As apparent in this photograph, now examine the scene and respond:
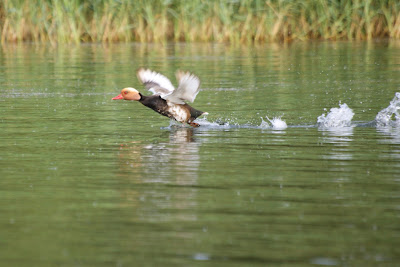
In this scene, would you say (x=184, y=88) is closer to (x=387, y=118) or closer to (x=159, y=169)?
(x=387, y=118)

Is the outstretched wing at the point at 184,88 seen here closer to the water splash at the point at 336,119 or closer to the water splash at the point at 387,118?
the water splash at the point at 336,119

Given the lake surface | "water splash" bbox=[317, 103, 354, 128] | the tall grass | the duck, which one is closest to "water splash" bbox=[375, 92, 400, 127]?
the lake surface

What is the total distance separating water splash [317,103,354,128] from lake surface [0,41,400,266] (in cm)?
2

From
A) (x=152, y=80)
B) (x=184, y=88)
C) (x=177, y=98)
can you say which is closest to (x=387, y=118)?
(x=184, y=88)

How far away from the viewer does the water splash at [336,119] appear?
1028 centimetres

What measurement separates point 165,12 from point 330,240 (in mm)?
23050

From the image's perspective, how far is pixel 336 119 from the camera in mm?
10336

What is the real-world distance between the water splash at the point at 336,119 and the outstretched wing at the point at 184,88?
1.68m

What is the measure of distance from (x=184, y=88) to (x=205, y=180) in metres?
3.76

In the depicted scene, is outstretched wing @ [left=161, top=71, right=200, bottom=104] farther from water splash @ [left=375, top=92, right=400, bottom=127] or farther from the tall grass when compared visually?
the tall grass

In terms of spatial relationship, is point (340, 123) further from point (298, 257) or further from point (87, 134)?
point (298, 257)

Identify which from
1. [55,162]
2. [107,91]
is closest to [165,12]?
[107,91]

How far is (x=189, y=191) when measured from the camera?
20.5ft

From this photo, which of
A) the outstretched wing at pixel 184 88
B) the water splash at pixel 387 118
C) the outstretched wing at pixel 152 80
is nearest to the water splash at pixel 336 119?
the water splash at pixel 387 118
